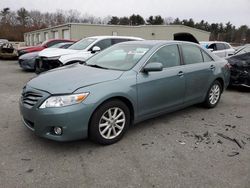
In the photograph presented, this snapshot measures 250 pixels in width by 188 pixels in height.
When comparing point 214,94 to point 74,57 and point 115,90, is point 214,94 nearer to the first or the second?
point 115,90

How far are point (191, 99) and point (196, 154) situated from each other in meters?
1.61

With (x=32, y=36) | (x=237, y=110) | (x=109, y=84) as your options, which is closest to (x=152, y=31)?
(x=32, y=36)

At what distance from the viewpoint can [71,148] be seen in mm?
3305

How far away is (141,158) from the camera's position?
3.08 m

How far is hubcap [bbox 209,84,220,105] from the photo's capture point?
518 centimetres

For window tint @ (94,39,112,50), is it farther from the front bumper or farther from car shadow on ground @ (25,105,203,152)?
the front bumper

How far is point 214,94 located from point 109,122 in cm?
299

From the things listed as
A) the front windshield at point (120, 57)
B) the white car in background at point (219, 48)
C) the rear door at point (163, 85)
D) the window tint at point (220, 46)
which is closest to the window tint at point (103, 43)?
the front windshield at point (120, 57)

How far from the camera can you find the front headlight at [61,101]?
2.95 meters

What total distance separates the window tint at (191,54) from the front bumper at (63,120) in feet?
7.78

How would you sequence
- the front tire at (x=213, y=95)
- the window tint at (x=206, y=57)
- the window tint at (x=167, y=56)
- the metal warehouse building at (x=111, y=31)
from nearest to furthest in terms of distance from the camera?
the window tint at (x=167, y=56)
the window tint at (x=206, y=57)
the front tire at (x=213, y=95)
the metal warehouse building at (x=111, y=31)

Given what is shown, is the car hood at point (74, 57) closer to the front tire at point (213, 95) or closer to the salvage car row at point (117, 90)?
the salvage car row at point (117, 90)

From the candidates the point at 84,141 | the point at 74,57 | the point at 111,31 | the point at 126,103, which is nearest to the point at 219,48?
the point at 74,57

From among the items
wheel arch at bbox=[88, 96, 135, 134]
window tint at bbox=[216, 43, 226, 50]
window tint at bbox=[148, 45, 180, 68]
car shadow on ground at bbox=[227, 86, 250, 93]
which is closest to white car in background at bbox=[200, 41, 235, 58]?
window tint at bbox=[216, 43, 226, 50]
